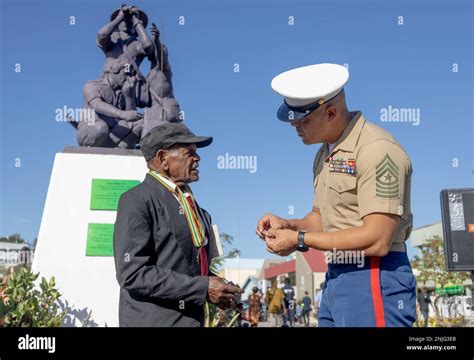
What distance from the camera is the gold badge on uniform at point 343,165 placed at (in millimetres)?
2207

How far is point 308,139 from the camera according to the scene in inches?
92.4

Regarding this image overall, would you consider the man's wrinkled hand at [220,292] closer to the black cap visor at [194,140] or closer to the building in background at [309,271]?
the black cap visor at [194,140]

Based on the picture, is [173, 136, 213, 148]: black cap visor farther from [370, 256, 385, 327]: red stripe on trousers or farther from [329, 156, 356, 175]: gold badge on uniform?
[370, 256, 385, 327]: red stripe on trousers

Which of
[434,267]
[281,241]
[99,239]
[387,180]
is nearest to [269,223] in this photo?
[281,241]

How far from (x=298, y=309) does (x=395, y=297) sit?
1539 centimetres

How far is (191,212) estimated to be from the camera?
254cm

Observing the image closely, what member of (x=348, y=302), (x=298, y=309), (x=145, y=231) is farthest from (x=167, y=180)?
(x=298, y=309)

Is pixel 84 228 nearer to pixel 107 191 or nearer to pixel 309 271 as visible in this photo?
pixel 107 191

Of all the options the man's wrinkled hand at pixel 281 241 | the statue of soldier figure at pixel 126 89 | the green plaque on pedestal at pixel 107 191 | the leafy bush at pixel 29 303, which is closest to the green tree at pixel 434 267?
the statue of soldier figure at pixel 126 89

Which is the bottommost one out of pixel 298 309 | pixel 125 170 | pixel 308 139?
pixel 298 309

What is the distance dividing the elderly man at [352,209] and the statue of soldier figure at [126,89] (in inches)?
223

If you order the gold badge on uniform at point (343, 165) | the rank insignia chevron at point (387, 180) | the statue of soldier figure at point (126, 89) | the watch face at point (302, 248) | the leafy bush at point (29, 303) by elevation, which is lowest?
the leafy bush at point (29, 303)

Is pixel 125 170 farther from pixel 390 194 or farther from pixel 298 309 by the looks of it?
pixel 298 309

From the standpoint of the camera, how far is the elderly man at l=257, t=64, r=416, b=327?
2092 mm
